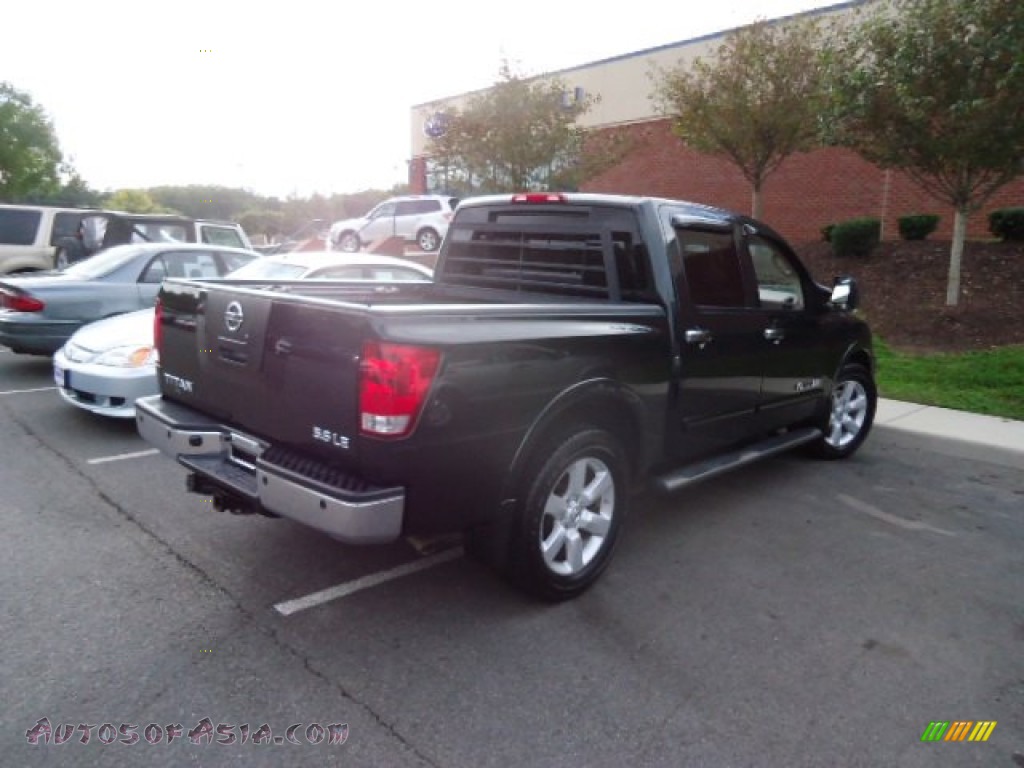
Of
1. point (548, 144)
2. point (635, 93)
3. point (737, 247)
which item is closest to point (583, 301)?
point (737, 247)

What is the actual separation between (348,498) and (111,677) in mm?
1180

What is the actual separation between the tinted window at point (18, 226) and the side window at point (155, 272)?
22.4ft

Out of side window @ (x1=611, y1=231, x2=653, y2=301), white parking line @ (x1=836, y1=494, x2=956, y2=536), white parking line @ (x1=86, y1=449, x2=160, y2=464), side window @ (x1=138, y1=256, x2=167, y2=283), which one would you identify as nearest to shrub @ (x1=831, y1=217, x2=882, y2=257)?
white parking line @ (x1=836, y1=494, x2=956, y2=536)

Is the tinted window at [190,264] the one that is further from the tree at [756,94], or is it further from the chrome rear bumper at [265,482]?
the tree at [756,94]

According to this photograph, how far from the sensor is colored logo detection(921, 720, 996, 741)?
256 centimetres

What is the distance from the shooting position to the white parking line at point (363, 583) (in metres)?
3.30

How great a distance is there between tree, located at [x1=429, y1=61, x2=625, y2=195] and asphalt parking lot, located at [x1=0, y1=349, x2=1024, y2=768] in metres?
11.3

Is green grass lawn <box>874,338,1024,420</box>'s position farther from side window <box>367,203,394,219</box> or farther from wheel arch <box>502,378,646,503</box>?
side window <box>367,203,394,219</box>

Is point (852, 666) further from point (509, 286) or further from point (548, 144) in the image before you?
point (548, 144)

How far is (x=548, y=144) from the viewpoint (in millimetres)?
14562

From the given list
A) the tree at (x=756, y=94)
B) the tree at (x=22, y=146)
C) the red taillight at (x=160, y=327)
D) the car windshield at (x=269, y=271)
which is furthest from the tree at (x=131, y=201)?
the red taillight at (x=160, y=327)

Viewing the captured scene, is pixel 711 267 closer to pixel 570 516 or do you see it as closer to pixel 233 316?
pixel 570 516

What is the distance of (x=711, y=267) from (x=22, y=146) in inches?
1971

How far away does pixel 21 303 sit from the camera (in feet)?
23.8
